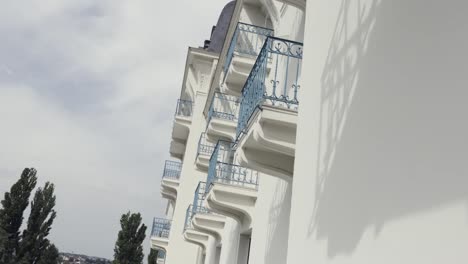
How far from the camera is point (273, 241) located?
629 centimetres

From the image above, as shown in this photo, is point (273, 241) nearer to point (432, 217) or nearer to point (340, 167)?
point (340, 167)

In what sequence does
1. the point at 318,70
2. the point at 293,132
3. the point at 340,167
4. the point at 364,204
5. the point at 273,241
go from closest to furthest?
the point at 364,204 < the point at 340,167 < the point at 318,70 < the point at 293,132 < the point at 273,241

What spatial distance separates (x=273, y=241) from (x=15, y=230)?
3218 cm

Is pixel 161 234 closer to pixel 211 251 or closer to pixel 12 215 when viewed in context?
pixel 211 251

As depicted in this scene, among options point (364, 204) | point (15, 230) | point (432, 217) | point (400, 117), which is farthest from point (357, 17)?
point (15, 230)

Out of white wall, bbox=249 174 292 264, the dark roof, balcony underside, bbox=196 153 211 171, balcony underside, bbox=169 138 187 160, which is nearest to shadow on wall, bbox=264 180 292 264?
white wall, bbox=249 174 292 264

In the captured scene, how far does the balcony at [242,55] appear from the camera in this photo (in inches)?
428

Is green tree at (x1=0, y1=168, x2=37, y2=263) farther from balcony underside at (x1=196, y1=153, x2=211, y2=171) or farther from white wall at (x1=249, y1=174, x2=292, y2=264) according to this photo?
white wall at (x1=249, y1=174, x2=292, y2=264)

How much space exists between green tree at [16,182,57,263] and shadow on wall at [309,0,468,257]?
34.3m

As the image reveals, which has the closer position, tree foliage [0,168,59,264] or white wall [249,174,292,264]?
white wall [249,174,292,264]

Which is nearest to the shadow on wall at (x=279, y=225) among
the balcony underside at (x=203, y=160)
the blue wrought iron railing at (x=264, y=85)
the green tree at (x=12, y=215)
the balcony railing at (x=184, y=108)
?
the blue wrought iron railing at (x=264, y=85)

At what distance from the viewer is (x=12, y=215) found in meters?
32.8

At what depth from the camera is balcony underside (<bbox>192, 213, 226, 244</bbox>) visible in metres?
11.6

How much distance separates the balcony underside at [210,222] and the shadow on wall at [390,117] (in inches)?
318
